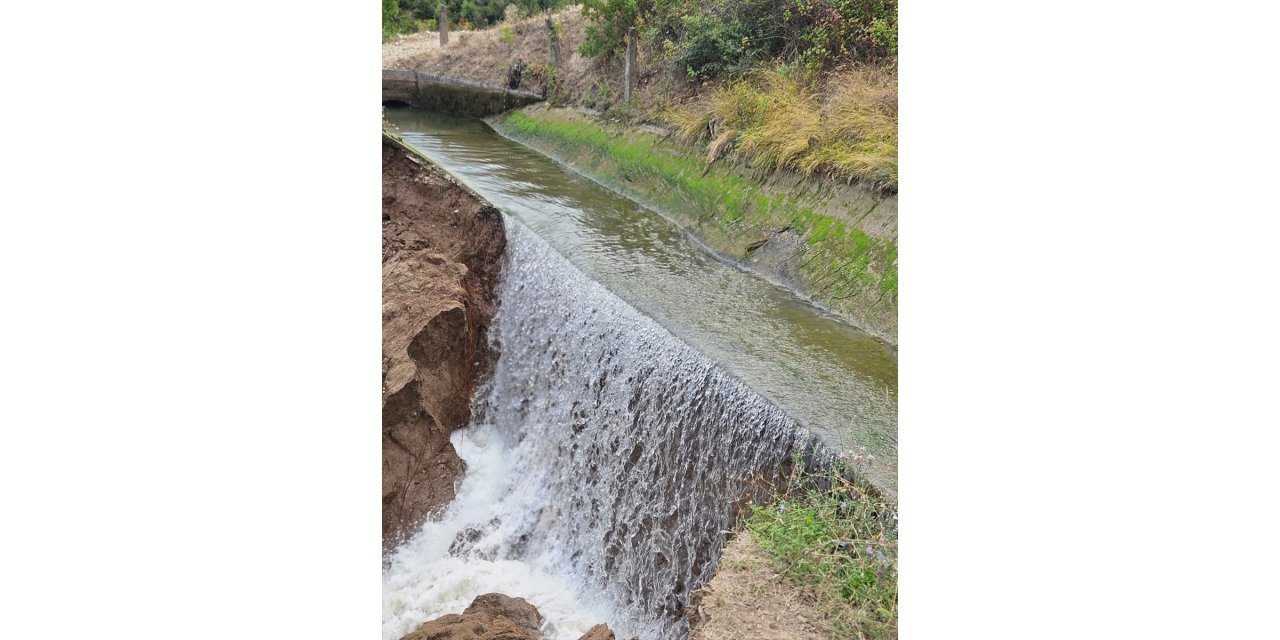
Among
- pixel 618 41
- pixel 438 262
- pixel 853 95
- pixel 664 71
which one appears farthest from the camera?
pixel 618 41

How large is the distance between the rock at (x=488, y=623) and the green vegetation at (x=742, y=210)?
3.83m

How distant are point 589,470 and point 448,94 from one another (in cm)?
1667

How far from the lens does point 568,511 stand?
21.4ft

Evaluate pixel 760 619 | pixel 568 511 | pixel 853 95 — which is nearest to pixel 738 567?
pixel 760 619

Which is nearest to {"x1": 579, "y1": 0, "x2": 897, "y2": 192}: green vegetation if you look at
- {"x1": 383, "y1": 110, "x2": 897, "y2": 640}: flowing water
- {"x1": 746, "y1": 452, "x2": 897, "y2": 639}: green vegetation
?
{"x1": 383, "y1": 110, "x2": 897, "y2": 640}: flowing water

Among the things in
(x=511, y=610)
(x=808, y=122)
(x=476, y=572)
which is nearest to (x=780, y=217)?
(x=808, y=122)

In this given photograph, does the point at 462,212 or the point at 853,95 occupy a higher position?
the point at 853,95

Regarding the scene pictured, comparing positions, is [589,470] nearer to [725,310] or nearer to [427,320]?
[725,310]

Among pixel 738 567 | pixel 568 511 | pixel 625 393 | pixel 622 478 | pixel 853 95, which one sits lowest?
pixel 568 511

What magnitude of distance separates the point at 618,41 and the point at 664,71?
2.21 m

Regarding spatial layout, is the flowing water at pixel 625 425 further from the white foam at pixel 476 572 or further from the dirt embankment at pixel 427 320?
the dirt embankment at pixel 427 320

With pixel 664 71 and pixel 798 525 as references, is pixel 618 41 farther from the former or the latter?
pixel 798 525

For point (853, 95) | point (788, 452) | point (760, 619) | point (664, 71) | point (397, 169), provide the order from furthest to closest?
point (664, 71) → point (853, 95) → point (397, 169) → point (788, 452) → point (760, 619)

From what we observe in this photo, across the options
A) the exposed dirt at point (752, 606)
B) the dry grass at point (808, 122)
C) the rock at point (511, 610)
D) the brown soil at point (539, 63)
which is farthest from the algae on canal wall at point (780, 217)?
the rock at point (511, 610)
